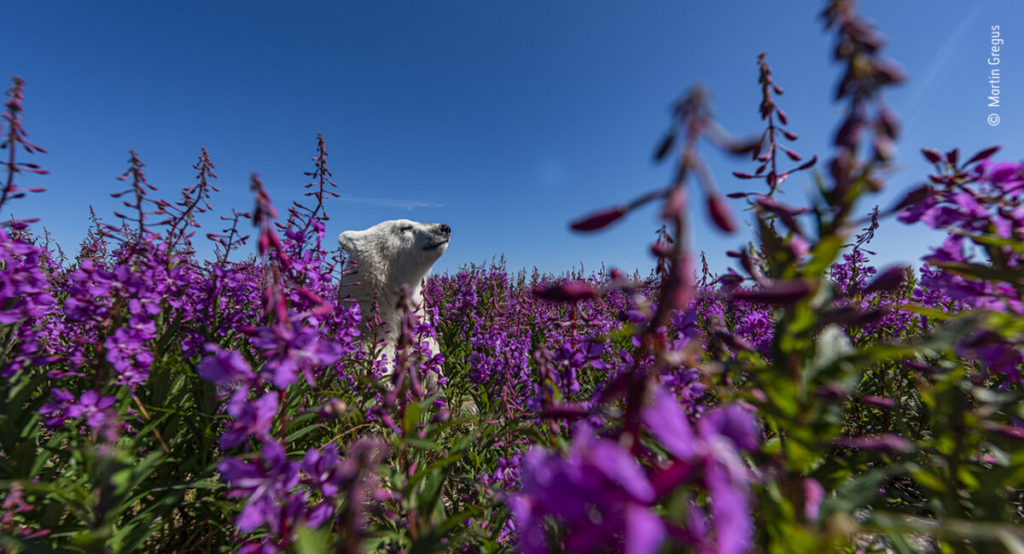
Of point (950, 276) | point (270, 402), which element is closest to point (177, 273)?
point (270, 402)

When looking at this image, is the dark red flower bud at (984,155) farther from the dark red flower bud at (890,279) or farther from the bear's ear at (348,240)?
the bear's ear at (348,240)

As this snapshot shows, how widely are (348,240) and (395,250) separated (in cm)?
61

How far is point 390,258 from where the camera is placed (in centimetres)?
479

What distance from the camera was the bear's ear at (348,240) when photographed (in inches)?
186

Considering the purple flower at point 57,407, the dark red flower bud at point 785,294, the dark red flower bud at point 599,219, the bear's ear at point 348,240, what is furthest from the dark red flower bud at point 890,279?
the bear's ear at point 348,240

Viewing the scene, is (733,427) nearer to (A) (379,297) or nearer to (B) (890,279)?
(B) (890,279)

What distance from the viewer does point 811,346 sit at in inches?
37.8

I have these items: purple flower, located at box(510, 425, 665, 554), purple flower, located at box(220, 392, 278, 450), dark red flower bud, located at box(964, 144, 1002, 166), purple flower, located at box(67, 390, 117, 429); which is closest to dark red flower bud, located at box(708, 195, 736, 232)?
purple flower, located at box(510, 425, 665, 554)

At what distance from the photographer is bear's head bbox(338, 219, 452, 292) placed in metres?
4.66

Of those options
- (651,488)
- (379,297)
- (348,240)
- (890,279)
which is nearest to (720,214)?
(651,488)

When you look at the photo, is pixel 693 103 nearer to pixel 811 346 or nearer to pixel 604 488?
pixel 604 488

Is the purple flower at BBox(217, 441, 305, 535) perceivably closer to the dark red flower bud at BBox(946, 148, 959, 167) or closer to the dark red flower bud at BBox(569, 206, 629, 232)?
the dark red flower bud at BBox(569, 206, 629, 232)

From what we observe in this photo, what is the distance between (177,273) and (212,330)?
0.42 meters

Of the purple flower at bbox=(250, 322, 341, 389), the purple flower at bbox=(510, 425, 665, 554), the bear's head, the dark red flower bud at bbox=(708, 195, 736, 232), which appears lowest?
the purple flower at bbox=(510, 425, 665, 554)
